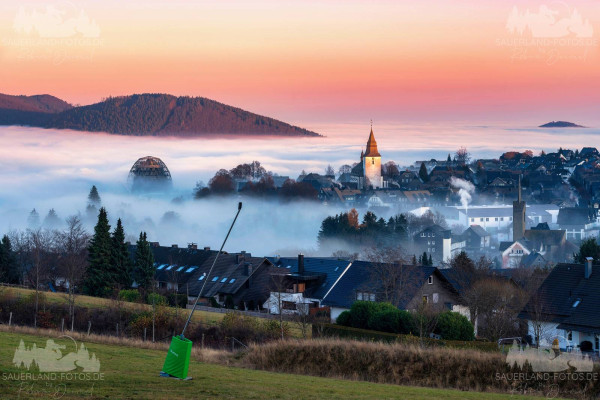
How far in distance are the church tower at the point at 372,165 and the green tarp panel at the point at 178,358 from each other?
17492 cm

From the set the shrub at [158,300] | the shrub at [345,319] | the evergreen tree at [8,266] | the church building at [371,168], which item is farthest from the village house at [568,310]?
the church building at [371,168]

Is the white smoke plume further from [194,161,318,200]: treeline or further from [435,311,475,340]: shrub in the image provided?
[435,311,475,340]: shrub

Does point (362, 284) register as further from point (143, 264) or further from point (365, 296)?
point (143, 264)

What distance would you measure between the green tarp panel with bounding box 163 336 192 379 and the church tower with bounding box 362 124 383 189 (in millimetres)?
174923

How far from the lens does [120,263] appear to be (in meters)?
52.1

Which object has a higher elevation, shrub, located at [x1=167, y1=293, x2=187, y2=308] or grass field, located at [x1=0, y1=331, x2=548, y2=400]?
grass field, located at [x1=0, y1=331, x2=548, y2=400]

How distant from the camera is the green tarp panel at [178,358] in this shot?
49.5ft

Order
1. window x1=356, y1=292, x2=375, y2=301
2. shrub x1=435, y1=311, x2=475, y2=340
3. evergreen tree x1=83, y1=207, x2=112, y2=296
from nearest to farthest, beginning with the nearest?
shrub x1=435, y1=311, x2=475, y2=340 < window x1=356, y1=292, x2=375, y2=301 < evergreen tree x1=83, y1=207, x2=112, y2=296

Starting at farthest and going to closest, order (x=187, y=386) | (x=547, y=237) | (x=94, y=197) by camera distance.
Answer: (x=94, y=197)
(x=547, y=237)
(x=187, y=386)

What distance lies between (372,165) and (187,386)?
178m

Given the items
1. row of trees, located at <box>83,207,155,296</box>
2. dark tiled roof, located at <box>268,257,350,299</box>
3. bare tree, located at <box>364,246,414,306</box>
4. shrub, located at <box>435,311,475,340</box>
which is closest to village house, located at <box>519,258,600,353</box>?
shrub, located at <box>435,311,475,340</box>

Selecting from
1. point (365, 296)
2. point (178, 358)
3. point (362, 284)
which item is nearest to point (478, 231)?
point (362, 284)

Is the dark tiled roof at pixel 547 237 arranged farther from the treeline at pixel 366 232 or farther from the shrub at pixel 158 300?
the shrub at pixel 158 300

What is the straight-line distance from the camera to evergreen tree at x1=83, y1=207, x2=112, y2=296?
161ft
